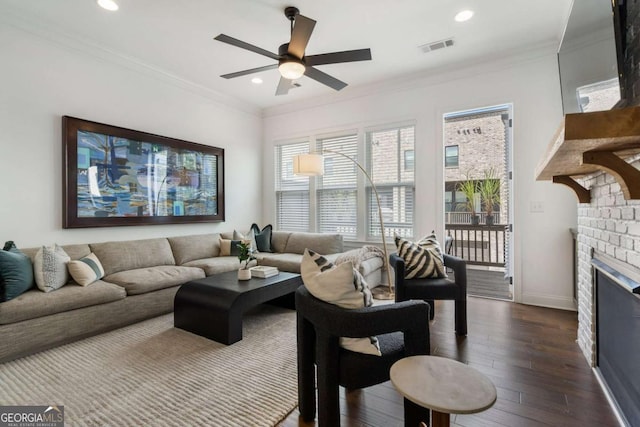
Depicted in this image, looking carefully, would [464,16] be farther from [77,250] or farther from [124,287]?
[77,250]

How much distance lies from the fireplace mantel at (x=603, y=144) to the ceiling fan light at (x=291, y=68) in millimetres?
2042

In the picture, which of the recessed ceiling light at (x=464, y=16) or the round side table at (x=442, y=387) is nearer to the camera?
the round side table at (x=442, y=387)

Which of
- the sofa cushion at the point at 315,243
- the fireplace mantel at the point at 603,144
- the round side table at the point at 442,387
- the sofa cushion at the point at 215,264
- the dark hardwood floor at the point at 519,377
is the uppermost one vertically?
the fireplace mantel at the point at 603,144

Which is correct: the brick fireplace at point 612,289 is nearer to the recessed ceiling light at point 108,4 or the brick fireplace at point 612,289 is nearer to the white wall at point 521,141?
the white wall at point 521,141

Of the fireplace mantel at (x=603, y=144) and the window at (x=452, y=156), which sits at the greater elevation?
the window at (x=452, y=156)

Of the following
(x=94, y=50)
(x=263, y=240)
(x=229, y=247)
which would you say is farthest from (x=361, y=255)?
(x=94, y=50)

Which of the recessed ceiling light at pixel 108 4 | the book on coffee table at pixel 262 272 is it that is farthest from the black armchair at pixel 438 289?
the recessed ceiling light at pixel 108 4

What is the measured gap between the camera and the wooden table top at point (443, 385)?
97 cm

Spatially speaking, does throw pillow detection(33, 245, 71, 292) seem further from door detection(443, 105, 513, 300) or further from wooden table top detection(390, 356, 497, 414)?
door detection(443, 105, 513, 300)

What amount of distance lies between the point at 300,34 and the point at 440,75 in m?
2.53

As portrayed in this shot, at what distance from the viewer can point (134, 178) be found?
379 centimetres

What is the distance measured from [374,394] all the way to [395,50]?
358 cm

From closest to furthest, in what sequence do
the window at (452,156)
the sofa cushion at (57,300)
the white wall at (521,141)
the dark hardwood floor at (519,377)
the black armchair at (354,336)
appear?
the black armchair at (354,336) < the dark hardwood floor at (519,377) < the sofa cushion at (57,300) < the white wall at (521,141) < the window at (452,156)

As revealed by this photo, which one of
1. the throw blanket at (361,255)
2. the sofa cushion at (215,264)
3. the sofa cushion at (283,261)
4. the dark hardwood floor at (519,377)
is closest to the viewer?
the dark hardwood floor at (519,377)
